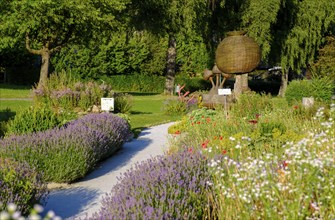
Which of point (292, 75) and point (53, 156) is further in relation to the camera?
point (292, 75)

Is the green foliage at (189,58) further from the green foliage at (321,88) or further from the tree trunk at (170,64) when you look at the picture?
the green foliage at (321,88)

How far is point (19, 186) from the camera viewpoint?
5312 millimetres

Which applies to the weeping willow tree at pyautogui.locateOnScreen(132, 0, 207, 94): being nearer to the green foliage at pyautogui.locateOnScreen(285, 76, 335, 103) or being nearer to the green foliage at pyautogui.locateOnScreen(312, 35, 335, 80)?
the green foliage at pyautogui.locateOnScreen(312, 35, 335, 80)

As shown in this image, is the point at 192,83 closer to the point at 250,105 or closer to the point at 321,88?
the point at 321,88

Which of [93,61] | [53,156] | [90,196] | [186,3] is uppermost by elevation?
[186,3]

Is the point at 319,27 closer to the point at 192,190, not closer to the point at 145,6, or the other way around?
the point at 145,6

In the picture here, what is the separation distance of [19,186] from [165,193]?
73.2 inches

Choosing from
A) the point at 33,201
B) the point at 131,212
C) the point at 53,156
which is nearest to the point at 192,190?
the point at 131,212

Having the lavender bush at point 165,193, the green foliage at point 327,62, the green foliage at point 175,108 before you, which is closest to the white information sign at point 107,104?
the green foliage at point 175,108

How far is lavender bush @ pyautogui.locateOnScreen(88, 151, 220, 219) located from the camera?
13.6 feet

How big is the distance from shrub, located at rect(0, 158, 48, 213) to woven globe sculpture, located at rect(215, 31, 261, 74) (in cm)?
1572

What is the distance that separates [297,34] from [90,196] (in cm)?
3038

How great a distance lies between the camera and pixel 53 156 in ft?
24.3

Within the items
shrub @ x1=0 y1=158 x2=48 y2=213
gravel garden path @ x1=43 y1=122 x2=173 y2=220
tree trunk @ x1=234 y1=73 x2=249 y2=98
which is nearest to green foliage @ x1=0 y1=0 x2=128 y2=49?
tree trunk @ x1=234 y1=73 x2=249 y2=98
